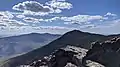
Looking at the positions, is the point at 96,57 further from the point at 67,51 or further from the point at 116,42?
the point at 67,51

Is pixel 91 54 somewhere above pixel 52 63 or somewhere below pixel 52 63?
above

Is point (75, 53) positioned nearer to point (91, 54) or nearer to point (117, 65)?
point (91, 54)

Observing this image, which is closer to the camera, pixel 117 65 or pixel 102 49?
pixel 117 65

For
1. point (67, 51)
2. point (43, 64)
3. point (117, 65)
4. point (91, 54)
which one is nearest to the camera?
point (117, 65)

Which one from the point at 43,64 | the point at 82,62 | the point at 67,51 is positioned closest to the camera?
the point at 82,62

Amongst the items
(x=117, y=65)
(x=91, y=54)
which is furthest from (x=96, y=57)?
(x=117, y=65)

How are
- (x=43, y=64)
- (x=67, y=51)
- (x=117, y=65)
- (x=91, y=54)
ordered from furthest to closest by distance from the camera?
(x=43, y=64)
(x=67, y=51)
(x=91, y=54)
(x=117, y=65)

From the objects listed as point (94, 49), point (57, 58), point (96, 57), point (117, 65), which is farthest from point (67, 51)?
point (117, 65)

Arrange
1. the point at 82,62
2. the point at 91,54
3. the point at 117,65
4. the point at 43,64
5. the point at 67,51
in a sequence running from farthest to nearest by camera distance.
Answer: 1. the point at 43,64
2. the point at 67,51
3. the point at 91,54
4. the point at 82,62
5. the point at 117,65

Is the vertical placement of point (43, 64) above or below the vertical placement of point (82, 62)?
below
